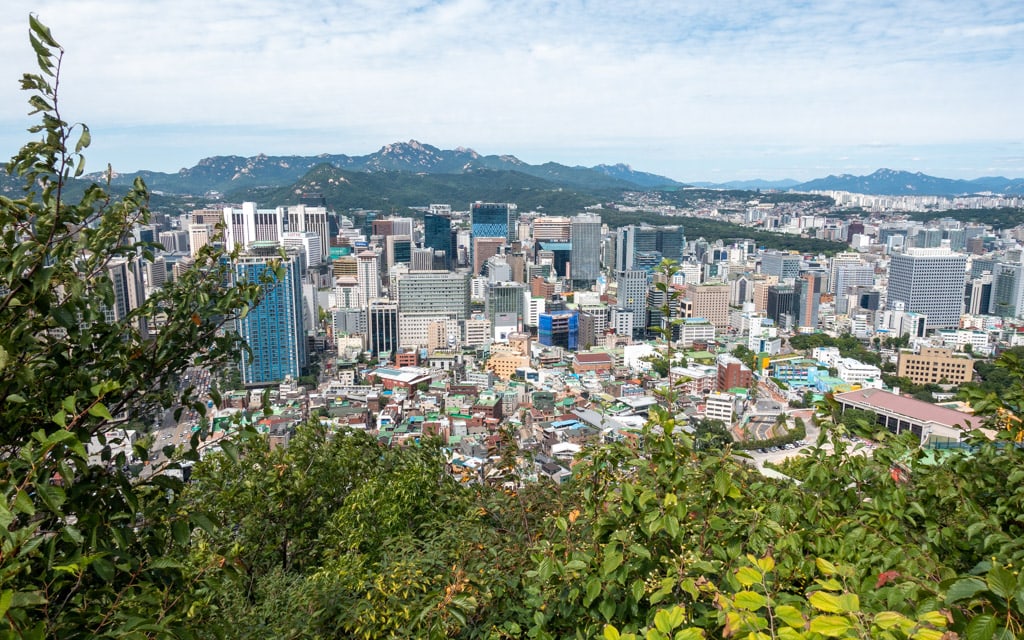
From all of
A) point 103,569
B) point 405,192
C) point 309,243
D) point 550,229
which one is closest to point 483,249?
point 550,229

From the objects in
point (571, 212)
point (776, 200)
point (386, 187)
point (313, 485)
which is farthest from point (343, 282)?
point (776, 200)

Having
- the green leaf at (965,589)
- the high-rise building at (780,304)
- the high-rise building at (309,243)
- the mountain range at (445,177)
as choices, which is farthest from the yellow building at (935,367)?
the mountain range at (445,177)

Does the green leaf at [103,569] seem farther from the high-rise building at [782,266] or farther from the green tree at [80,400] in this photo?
the high-rise building at [782,266]

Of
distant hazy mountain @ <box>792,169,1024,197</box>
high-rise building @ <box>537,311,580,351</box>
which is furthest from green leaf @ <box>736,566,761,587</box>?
distant hazy mountain @ <box>792,169,1024,197</box>

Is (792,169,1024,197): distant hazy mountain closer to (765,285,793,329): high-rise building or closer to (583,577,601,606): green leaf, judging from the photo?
(765,285,793,329): high-rise building

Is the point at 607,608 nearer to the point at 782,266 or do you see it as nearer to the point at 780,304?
the point at 780,304

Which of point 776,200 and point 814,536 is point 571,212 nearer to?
point 776,200
